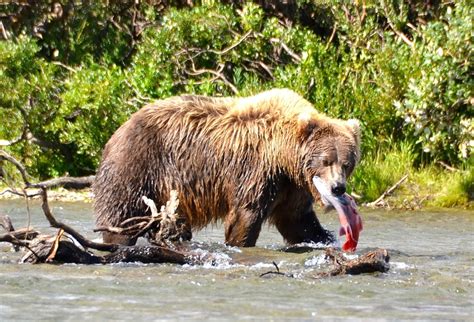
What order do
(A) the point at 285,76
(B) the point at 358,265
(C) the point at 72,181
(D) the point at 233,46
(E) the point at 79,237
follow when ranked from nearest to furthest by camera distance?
(B) the point at 358,265, (E) the point at 79,237, (C) the point at 72,181, (A) the point at 285,76, (D) the point at 233,46

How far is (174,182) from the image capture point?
32.3 feet

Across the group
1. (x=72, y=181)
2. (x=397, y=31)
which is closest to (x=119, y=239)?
(x=72, y=181)

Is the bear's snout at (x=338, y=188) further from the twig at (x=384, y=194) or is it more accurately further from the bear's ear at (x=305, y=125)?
the twig at (x=384, y=194)

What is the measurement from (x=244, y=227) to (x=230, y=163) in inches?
21.5

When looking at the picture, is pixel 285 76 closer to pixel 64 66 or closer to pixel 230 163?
pixel 64 66

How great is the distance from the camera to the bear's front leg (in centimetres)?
966

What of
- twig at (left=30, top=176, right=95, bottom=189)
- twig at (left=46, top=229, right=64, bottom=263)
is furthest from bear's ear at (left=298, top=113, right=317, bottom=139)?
twig at (left=46, top=229, right=64, bottom=263)

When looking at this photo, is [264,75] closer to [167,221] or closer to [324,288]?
[167,221]

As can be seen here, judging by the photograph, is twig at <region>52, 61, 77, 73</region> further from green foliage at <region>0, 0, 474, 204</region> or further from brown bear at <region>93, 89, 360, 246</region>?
brown bear at <region>93, 89, 360, 246</region>

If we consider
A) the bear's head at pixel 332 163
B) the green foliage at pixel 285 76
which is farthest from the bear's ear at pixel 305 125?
the green foliage at pixel 285 76

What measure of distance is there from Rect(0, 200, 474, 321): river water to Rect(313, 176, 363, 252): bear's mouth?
25 cm

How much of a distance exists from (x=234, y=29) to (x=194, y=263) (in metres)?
6.22

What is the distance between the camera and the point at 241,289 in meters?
7.91

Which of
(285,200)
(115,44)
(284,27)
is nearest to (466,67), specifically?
(284,27)
